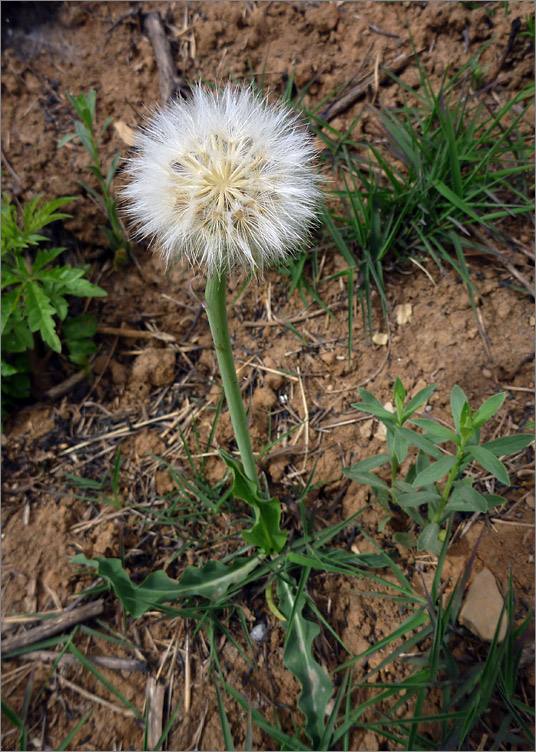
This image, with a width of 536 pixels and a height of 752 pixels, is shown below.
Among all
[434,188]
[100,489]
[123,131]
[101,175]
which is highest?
[123,131]

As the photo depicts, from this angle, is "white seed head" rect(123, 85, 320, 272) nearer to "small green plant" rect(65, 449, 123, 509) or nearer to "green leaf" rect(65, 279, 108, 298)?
"green leaf" rect(65, 279, 108, 298)

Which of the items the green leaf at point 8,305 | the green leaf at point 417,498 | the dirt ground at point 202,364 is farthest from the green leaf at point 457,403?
the green leaf at point 8,305

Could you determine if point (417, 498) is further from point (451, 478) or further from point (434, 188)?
point (434, 188)

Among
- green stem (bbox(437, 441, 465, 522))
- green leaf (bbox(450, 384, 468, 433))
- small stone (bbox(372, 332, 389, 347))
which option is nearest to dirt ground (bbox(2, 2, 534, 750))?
small stone (bbox(372, 332, 389, 347))

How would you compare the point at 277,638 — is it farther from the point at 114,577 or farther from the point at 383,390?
the point at 383,390

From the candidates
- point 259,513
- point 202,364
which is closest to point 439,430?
point 259,513

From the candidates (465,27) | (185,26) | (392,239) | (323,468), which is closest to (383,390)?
(323,468)
